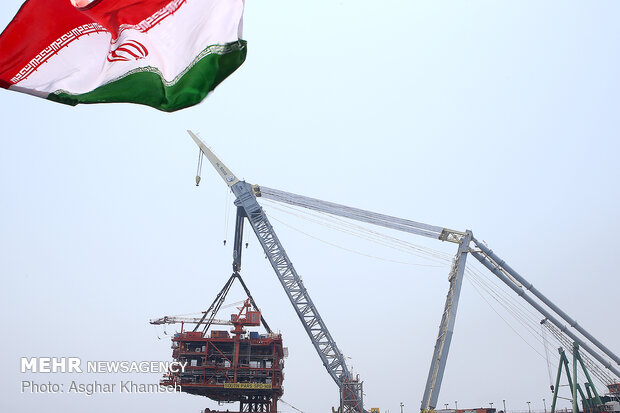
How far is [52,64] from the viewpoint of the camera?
45.0 feet

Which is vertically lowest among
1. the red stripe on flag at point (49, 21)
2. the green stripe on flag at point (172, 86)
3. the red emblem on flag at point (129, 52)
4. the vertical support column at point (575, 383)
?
the vertical support column at point (575, 383)

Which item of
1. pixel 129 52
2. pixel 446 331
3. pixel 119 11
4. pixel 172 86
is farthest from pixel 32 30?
pixel 446 331

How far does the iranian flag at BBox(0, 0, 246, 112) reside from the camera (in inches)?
511

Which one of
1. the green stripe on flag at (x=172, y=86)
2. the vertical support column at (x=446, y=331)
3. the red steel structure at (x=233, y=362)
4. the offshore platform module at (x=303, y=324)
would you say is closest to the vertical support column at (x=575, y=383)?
the offshore platform module at (x=303, y=324)

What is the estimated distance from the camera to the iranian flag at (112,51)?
511 inches

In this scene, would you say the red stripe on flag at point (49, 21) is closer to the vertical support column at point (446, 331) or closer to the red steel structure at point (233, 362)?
the vertical support column at point (446, 331)

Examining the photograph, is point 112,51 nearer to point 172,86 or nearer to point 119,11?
point 119,11

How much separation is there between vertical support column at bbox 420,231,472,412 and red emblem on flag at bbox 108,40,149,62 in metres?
59.2

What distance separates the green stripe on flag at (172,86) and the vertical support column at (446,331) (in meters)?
58.9

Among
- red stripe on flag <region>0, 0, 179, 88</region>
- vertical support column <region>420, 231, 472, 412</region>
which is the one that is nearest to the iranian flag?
red stripe on flag <region>0, 0, 179, 88</region>

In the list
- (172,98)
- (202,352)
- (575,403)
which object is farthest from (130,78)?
(575,403)

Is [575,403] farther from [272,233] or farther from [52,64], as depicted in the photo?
[52,64]

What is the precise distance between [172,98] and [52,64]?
11.2 feet

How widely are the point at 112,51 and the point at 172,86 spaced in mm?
2209
